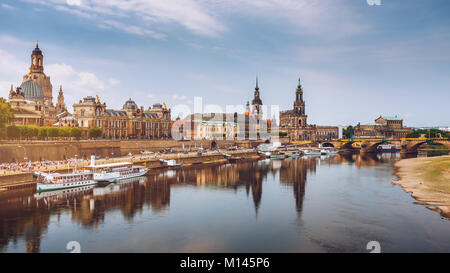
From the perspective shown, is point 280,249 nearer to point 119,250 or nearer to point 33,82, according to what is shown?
point 119,250

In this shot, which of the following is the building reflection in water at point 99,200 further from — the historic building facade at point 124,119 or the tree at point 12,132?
the historic building facade at point 124,119

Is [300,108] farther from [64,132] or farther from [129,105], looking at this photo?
[64,132]

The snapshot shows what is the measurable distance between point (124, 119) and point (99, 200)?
67340mm

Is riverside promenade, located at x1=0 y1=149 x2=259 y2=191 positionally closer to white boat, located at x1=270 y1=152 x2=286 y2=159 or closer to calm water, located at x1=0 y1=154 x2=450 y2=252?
calm water, located at x1=0 y1=154 x2=450 y2=252

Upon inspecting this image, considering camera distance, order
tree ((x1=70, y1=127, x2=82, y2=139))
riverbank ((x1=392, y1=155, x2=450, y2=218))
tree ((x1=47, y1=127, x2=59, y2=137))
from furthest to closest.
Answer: tree ((x1=70, y1=127, x2=82, y2=139)) < tree ((x1=47, y1=127, x2=59, y2=137)) < riverbank ((x1=392, y1=155, x2=450, y2=218))

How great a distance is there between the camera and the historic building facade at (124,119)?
322 ft

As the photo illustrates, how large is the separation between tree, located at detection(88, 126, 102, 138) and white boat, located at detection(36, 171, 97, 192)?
39.6m

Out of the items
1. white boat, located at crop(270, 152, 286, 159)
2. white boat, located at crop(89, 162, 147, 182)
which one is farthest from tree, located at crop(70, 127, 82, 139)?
white boat, located at crop(270, 152, 286, 159)

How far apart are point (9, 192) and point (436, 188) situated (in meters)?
59.0

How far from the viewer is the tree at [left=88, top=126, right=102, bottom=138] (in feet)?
300

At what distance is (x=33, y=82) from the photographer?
111 metres

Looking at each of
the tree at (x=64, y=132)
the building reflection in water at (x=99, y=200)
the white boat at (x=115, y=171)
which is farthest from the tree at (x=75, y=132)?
the building reflection in water at (x=99, y=200)
